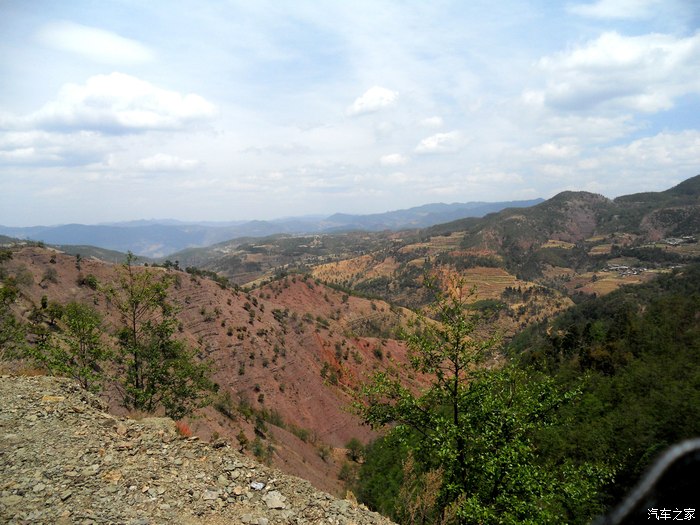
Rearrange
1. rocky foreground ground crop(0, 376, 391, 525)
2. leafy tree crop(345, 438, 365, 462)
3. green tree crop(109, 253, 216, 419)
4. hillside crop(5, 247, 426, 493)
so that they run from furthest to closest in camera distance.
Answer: leafy tree crop(345, 438, 365, 462) → hillside crop(5, 247, 426, 493) → green tree crop(109, 253, 216, 419) → rocky foreground ground crop(0, 376, 391, 525)

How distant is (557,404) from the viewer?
11.1m

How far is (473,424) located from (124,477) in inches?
353

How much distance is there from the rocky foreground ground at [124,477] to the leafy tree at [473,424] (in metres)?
2.33

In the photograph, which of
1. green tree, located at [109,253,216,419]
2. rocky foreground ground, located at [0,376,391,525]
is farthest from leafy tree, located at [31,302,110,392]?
rocky foreground ground, located at [0,376,391,525]

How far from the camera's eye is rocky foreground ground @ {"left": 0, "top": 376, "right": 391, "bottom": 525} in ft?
24.3

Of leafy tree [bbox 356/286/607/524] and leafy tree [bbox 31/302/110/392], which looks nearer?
leafy tree [bbox 356/286/607/524]

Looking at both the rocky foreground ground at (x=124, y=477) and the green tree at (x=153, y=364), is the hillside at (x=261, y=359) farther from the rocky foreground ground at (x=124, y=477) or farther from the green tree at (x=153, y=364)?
the rocky foreground ground at (x=124, y=477)

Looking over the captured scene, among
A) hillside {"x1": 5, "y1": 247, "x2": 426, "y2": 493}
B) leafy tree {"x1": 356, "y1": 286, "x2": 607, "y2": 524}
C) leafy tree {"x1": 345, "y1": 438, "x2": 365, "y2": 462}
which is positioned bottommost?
leafy tree {"x1": 345, "y1": 438, "x2": 365, "y2": 462}

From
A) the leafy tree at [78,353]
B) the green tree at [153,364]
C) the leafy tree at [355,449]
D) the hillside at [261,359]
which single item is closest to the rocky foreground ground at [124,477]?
the leafy tree at [78,353]

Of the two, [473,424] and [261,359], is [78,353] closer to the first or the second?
[473,424]

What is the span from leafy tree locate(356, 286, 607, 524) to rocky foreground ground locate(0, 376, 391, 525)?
2.33 meters

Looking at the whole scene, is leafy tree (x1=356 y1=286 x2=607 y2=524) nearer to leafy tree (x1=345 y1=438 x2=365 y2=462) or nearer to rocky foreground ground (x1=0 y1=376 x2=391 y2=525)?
rocky foreground ground (x1=0 y1=376 x2=391 y2=525)

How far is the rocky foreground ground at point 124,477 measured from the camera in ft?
24.3

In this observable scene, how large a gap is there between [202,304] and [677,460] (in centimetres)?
5164
